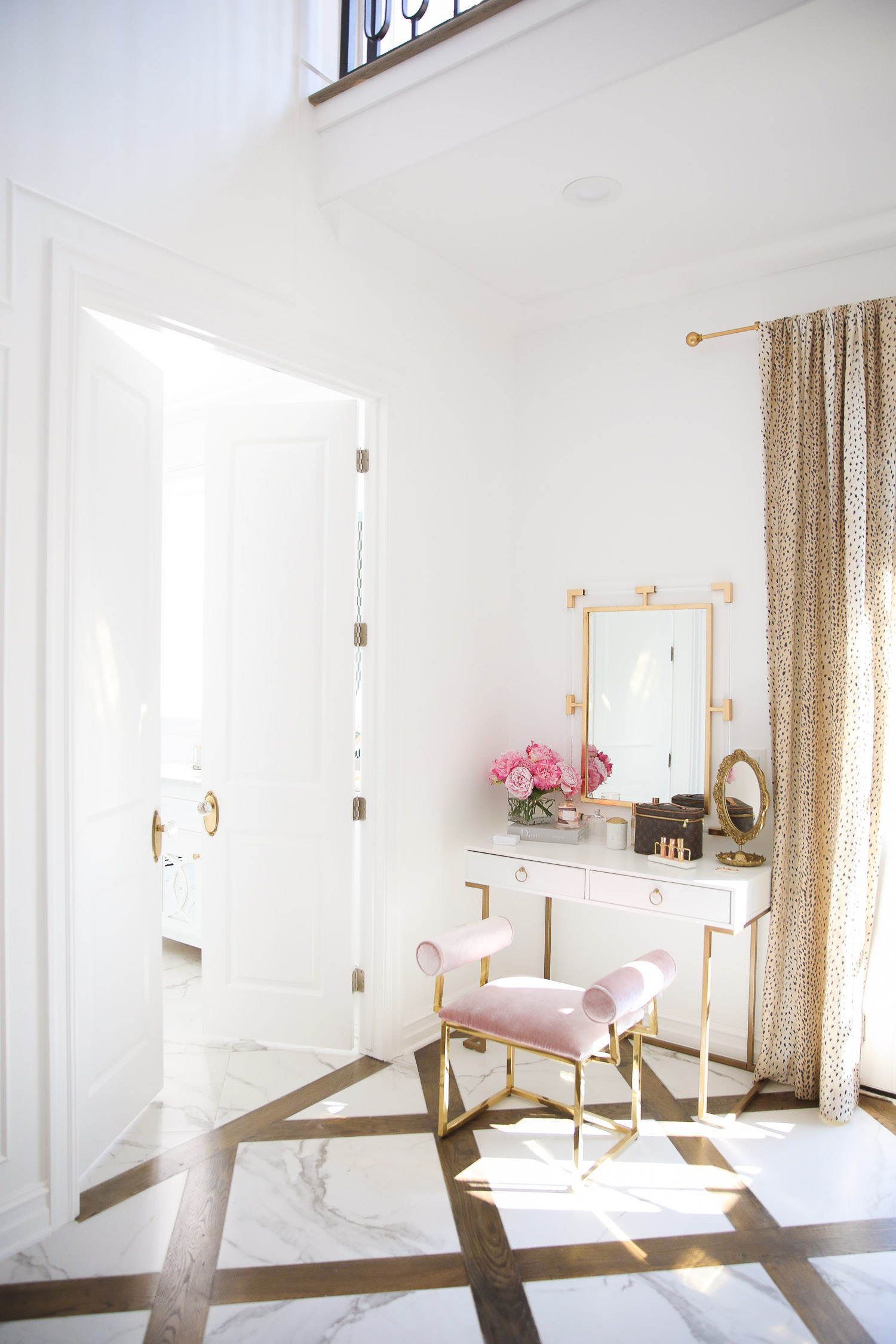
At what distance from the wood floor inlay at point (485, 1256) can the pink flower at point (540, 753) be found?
1.22m

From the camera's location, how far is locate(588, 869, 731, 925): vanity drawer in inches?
105

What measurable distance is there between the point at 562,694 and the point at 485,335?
4.85ft

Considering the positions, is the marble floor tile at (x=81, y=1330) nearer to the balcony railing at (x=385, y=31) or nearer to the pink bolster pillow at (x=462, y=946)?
the pink bolster pillow at (x=462, y=946)

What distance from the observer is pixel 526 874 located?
304 cm

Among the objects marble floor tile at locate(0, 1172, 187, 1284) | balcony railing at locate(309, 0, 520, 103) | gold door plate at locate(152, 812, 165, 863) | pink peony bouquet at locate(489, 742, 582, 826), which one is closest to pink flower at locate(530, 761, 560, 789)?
pink peony bouquet at locate(489, 742, 582, 826)

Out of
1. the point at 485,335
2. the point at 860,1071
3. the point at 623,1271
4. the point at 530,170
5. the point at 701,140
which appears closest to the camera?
the point at 623,1271

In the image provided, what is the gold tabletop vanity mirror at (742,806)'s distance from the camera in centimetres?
292

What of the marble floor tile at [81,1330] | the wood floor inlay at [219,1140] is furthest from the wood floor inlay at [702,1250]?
the wood floor inlay at [219,1140]

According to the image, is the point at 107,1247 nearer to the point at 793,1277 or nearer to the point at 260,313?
the point at 793,1277

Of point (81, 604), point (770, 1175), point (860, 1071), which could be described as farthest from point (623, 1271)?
point (81, 604)

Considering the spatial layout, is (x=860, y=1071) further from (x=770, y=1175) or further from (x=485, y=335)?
(x=485, y=335)

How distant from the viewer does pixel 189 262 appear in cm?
238

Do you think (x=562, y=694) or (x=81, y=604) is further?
(x=562, y=694)

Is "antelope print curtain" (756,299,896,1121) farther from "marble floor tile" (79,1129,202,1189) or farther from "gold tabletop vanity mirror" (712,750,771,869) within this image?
"marble floor tile" (79,1129,202,1189)
